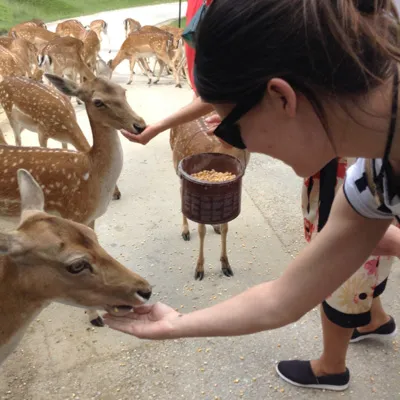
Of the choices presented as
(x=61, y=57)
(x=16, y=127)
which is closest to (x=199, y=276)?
(x=16, y=127)

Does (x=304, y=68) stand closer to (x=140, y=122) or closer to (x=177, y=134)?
(x=140, y=122)

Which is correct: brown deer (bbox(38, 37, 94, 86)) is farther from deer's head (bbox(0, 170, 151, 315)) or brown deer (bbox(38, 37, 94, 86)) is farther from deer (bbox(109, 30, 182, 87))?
deer's head (bbox(0, 170, 151, 315))

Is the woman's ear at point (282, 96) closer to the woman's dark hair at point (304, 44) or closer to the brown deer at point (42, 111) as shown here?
the woman's dark hair at point (304, 44)

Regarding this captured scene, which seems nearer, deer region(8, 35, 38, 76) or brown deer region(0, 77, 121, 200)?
brown deer region(0, 77, 121, 200)

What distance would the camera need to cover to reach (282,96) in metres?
0.87

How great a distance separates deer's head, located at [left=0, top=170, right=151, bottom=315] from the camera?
5.52ft

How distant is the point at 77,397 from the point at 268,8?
6.91 feet

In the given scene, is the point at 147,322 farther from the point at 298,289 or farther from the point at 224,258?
the point at 224,258

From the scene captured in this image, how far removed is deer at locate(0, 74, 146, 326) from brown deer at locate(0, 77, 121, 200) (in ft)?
3.80

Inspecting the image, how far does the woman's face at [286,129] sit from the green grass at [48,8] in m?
13.2

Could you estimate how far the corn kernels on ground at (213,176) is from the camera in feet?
9.72

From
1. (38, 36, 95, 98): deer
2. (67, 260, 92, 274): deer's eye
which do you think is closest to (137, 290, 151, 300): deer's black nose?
(67, 260, 92, 274): deer's eye

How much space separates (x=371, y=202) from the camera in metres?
1.16

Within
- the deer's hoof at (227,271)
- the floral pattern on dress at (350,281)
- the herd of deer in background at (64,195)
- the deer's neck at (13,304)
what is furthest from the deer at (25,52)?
the floral pattern on dress at (350,281)
